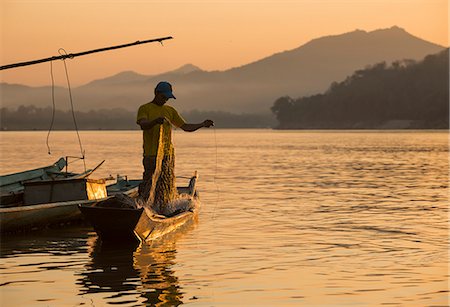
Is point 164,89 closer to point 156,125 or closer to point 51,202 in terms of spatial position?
point 156,125

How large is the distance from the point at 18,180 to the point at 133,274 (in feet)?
45.7

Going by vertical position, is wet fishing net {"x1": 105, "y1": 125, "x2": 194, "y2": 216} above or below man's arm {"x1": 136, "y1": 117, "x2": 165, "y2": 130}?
below

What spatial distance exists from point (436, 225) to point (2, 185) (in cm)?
1364

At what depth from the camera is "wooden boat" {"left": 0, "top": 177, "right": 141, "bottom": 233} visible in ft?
71.3

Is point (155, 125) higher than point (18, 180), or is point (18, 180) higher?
point (155, 125)

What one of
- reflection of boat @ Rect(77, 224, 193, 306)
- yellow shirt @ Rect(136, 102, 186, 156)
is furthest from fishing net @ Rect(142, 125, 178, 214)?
reflection of boat @ Rect(77, 224, 193, 306)

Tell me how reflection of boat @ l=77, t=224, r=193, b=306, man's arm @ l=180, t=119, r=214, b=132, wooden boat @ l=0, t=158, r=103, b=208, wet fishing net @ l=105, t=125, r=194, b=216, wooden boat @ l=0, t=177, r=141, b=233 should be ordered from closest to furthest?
reflection of boat @ l=77, t=224, r=193, b=306
wet fishing net @ l=105, t=125, r=194, b=216
man's arm @ l=180, t=119, r=214, b=132
wooden boat @ l=0, t=177, r=141, b=233
wooden boat @ l=0, t=158, r=103, b=208

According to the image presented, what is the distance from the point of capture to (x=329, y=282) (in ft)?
51.5

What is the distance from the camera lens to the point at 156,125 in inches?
797

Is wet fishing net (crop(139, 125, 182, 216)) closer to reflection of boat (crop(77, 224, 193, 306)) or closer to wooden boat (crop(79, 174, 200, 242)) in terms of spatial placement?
wooden boat (crop(79, 174, 200, 242))

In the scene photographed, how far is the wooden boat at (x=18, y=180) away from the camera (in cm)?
2520

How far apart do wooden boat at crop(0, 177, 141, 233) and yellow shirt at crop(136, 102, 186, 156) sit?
2.54 m

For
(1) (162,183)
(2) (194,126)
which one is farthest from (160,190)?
(2) (194,126)

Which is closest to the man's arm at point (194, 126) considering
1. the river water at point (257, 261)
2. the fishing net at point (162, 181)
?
the fishing net at point (162, 181)
